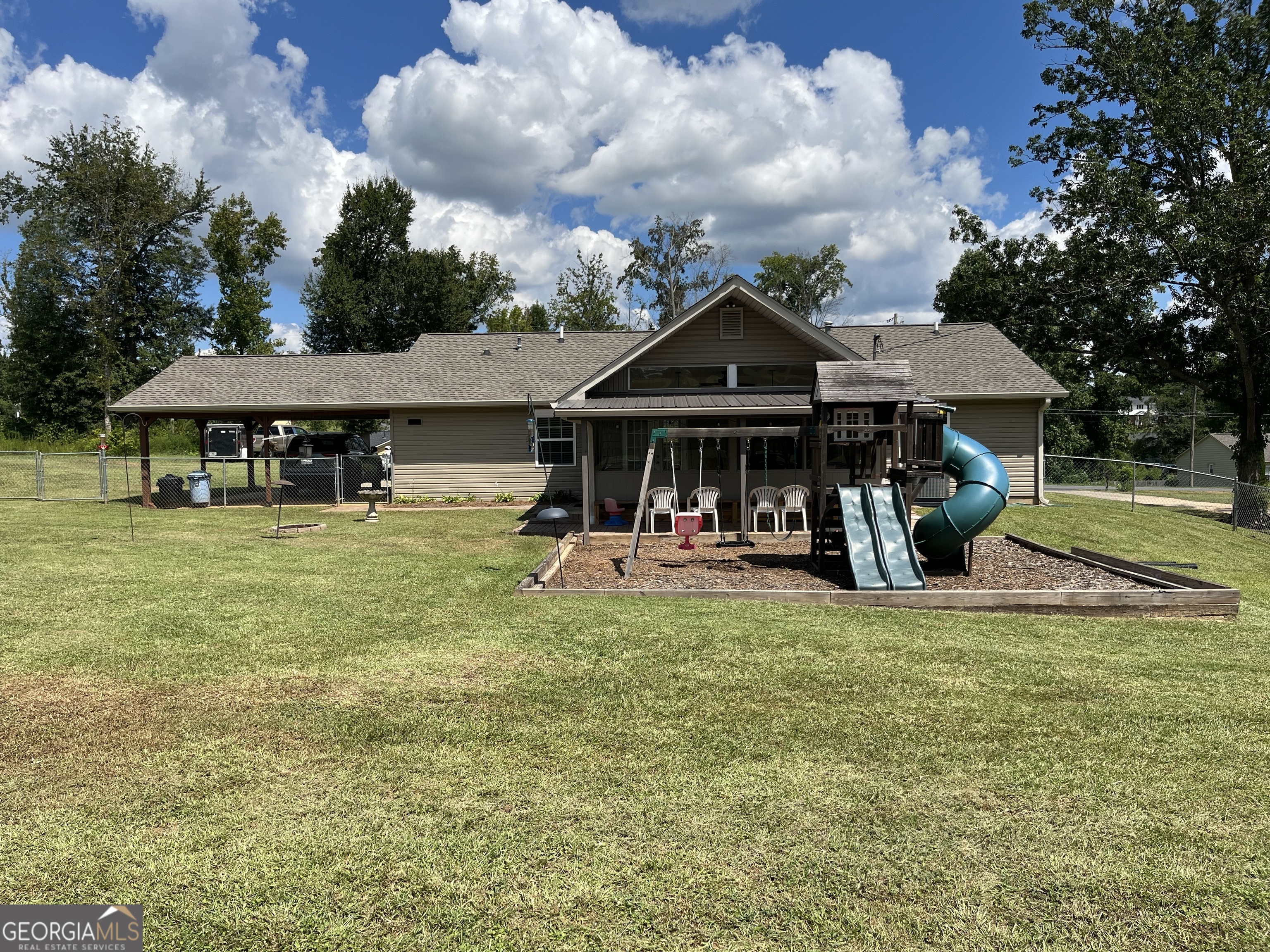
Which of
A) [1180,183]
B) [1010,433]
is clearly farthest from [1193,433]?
[1010,433]

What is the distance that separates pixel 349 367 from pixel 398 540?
424 inches

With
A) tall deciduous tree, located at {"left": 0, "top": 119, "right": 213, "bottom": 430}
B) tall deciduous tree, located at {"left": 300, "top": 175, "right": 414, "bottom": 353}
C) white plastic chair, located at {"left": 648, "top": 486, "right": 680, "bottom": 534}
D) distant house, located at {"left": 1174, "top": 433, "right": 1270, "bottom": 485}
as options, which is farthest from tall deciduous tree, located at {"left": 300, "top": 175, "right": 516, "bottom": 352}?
distant house, located at {"left": 1174, "top": 433, "right": 1270, "bottom": 485}

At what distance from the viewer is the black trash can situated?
62.9ft

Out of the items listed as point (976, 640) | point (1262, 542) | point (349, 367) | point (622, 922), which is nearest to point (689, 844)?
point (622, 922)

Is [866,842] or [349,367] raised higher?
[349,367]

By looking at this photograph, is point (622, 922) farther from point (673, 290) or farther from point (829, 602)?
point (673, 290)

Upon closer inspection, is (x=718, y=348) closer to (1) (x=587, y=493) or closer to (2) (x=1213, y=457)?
(1) (x=587, y=493)

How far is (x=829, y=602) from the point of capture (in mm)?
8586

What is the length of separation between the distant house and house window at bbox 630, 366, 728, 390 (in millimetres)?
53142

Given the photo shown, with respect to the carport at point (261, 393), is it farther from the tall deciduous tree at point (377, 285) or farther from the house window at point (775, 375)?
the tall deciduous tree at point (377, 285)

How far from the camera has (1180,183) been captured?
24344 mm

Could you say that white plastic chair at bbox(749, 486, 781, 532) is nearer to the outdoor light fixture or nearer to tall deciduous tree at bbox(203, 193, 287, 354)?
the outdoor light fixture

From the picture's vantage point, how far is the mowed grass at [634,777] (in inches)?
116

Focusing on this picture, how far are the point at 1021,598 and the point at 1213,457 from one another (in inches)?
2450
